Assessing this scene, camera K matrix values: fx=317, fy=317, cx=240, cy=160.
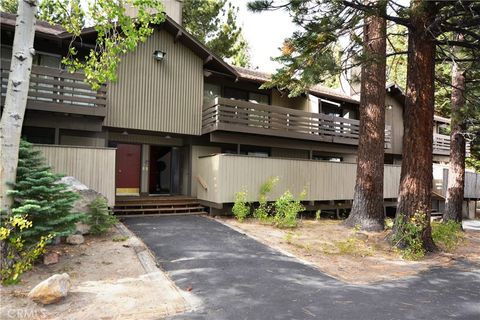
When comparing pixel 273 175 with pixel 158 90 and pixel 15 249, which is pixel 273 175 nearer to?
pixel 158 90

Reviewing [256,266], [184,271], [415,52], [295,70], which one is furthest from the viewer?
[295,70]

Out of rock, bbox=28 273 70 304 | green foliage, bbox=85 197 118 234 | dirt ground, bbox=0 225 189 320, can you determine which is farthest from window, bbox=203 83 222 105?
rock, bbox=28 273 70 304

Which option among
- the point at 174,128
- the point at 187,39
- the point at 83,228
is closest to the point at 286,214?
the point at 83,228

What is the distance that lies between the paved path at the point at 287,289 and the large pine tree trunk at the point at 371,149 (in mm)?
3434

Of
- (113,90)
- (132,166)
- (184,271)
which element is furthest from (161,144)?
(184,271)

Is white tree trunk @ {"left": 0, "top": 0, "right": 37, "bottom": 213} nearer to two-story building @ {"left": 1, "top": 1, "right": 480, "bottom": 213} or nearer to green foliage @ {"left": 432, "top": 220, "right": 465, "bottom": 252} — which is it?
two-story building @ {"left": 1, "top": 1, "right": 480, "bottom": 213}

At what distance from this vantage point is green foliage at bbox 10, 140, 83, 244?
17.5 ft

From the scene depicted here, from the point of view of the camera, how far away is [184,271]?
5738 millimetres

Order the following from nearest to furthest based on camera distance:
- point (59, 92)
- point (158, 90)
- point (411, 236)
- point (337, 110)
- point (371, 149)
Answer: point (411, 236) < point (59, 92) < point (371, 149) < point (158, 90) < point (337, 110)

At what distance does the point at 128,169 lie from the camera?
13.6 meters

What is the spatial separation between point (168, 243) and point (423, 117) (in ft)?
23.0

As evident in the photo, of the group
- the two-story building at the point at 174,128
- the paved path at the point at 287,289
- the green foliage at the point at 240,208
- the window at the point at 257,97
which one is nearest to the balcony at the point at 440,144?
the two-story building at the point at 174,128

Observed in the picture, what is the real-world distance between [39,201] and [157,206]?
251 inches

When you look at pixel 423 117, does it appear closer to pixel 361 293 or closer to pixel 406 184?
pixel 406 184
